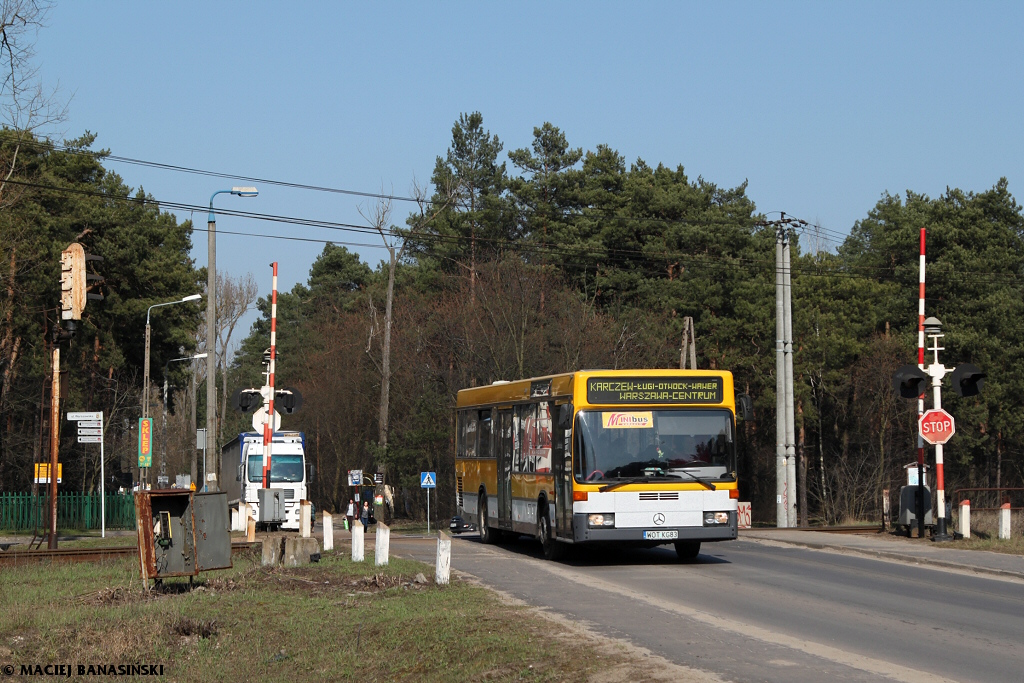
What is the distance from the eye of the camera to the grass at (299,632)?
10.4 metres

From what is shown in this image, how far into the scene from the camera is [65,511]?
43562 mm

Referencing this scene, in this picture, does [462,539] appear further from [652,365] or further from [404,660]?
[652,365]

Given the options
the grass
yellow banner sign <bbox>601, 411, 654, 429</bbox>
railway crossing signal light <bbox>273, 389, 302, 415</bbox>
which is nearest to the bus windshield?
yellow banner sign <bbox>601, 411, 654, 429</bbox>

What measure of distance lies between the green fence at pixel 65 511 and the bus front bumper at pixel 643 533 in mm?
22268

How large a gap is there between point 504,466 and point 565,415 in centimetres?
414

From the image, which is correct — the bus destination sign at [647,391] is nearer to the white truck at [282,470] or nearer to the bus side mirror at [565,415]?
the bus side mirror at [565,415]

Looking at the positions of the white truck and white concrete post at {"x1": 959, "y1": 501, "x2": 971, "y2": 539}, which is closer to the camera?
white concrete post at {"x1": 959, "y1": 501, "x2": 971, "y2": 539}

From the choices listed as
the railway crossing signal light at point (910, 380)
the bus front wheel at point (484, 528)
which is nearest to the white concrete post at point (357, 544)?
the bus front wheel at point (484, 528)

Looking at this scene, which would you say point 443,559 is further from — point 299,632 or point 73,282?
point 73,282

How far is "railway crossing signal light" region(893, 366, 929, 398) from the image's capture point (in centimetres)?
2381

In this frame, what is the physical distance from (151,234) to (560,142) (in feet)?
80.0

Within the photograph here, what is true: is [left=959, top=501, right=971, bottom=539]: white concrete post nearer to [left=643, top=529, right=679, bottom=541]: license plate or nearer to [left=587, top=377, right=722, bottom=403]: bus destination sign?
[left=587, top=377, right=722, bottom=403]: bus destination sign

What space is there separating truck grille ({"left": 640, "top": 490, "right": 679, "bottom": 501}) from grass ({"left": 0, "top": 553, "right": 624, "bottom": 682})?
14.2ft

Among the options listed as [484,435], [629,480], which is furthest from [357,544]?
[484,435]
